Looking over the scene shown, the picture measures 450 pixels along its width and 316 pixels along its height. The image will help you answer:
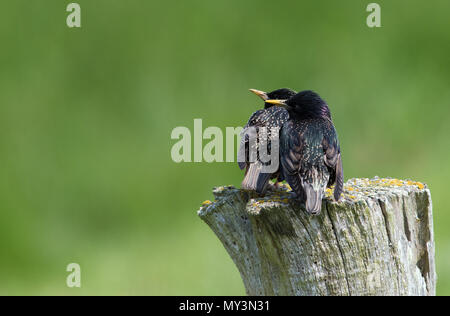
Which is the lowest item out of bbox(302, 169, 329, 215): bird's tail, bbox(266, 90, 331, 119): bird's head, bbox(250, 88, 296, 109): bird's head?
bbox(302, 169, 329, 215): bird's tail

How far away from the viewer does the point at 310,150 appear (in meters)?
4.11

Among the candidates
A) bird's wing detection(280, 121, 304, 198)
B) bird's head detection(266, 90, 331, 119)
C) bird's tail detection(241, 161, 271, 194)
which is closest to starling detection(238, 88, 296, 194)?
bird's tail detection(241, 161, 271, 194)

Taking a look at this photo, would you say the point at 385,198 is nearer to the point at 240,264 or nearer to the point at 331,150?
the point at 331,150

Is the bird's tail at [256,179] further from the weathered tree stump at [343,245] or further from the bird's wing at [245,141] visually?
the weathered tree stump at [343,245]

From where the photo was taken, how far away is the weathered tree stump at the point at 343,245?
3.46 m

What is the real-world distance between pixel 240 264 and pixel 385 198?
102 cm

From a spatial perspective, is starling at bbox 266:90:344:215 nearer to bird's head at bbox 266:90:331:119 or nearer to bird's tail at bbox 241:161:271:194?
bird's head at bbox 266:90:331:119

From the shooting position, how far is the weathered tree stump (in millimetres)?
3459

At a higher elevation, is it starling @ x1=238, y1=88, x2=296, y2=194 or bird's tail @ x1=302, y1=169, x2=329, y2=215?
starling @ x1=238, y1=88, x2=296, y2=194

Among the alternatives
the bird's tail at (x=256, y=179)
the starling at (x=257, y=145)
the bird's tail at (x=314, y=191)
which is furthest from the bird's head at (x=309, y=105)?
the bird's tail at (x=314, y=191)

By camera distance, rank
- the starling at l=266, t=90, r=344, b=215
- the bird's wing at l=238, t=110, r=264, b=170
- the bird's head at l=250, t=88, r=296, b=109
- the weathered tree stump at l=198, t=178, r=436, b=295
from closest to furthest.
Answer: the weathered tree stump at l=198, t=178, r=436, b=295, the starling at l=266, t=90, r=344, b=215, the bird's wing at l=238, t=110, r=264, b=170, the bird's head at l=250, t=88, r=296, b=109

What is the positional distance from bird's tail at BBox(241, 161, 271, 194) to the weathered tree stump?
13.6 inches

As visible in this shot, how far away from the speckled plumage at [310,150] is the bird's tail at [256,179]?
18 cm

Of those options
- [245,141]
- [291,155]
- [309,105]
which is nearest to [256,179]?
[291,155]
